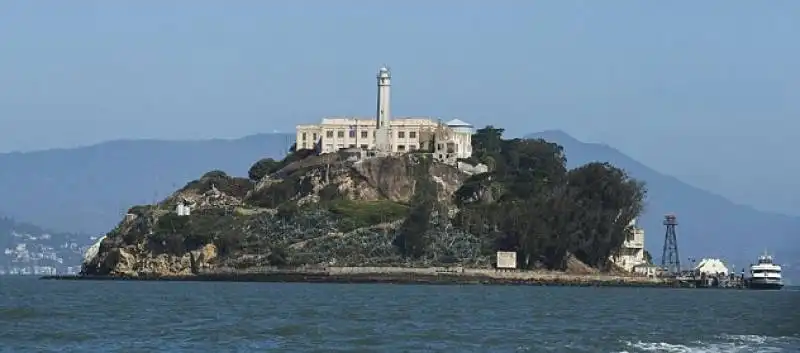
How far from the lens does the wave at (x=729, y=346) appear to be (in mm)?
55809

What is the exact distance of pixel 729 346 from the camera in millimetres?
57938

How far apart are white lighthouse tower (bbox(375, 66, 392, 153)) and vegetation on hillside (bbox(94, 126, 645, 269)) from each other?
21.2 ft

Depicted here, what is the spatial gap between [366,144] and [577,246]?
2878 centimetres

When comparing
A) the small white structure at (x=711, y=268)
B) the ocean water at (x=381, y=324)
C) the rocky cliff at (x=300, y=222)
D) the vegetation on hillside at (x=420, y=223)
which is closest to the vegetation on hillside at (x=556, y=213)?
the vegetation on hillside at (x=420, y=223)

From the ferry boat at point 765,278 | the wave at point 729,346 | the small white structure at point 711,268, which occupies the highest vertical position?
the small white structure at point 711,268

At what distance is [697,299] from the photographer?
120m

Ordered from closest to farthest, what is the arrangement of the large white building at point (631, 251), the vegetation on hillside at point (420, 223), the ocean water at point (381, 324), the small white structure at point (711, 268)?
the ocean water at point (381, 324) < the vegetation on hillside at point (420, 223) < the large white building at point (631, 251) < the small white structure at point (711, 268)

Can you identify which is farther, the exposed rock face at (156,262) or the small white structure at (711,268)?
the small white structure at (711,268)

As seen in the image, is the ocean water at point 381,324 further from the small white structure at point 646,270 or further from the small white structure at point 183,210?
the small white structure at point 646,270

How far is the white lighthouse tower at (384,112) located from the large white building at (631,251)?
88.9 feet

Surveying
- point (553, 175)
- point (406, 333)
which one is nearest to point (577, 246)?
point (553, 175)

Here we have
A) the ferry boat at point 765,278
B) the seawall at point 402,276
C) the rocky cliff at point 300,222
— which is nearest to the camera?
the seawall at point 402,276

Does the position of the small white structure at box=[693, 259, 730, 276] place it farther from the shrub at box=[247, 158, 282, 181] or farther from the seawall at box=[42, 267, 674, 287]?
the shrub at box=[247, 158, 282, 181]

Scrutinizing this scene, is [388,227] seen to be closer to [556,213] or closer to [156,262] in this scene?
[556,213]
